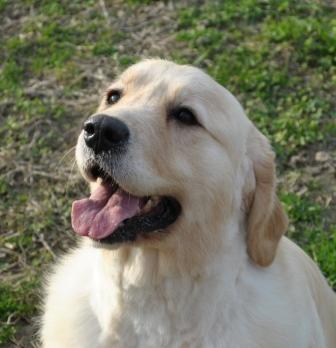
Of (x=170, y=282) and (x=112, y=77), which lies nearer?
(x=170, y=282)

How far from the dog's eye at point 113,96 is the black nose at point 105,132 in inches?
21.1

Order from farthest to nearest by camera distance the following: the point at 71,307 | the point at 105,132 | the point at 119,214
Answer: the point at 71,307 < the point at 119,214 < the point at 105,132

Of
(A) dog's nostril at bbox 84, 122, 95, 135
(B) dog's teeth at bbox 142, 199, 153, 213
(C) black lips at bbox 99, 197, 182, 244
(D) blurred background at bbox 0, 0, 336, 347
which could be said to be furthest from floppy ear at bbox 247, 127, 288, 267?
(D) blurred background at bbox 0, 0, 336, 347

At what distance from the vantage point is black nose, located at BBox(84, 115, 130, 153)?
2816 mm

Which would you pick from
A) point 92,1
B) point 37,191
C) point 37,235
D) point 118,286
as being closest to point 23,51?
point 92,1

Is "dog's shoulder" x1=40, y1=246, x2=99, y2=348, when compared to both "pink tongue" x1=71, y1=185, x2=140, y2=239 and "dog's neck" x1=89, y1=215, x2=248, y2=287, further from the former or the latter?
"pink tongue" x1=71, y1=185, x2=140, y2=239

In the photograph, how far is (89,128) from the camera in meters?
2.87

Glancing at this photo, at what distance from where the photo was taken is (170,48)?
614cm

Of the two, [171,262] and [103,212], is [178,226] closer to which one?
[171,262]

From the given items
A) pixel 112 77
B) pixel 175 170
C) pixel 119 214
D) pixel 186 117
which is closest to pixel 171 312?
pixel 119 214

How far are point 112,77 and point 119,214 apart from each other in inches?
124

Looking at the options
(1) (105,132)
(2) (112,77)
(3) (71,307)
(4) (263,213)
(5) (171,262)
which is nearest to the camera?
(1) (105,132)

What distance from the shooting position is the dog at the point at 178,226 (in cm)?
295

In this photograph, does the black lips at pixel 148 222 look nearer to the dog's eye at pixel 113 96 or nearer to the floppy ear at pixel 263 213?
the floppy ear at pixel 263 213
